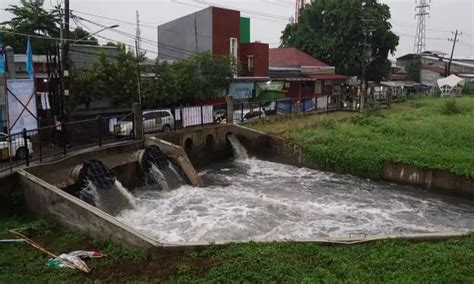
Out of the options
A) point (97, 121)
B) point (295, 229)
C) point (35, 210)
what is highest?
point (97, 121)

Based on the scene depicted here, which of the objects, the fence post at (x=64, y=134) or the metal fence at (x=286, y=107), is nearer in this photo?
the fence post at (x=64, y=134)

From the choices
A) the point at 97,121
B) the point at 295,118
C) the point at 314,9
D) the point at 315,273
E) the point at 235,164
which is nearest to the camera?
the point at 315,273

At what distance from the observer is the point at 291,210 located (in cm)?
1389

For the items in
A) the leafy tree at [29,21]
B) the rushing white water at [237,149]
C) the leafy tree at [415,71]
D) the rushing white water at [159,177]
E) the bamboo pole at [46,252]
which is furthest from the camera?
the leafy tree at [415,71]

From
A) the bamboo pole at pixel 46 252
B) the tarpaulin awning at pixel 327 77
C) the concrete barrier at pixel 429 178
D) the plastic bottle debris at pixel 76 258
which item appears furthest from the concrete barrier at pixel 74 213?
Result: the tarpaulin awning at pixel 327 77

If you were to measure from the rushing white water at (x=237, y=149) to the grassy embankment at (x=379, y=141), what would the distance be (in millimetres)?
1643

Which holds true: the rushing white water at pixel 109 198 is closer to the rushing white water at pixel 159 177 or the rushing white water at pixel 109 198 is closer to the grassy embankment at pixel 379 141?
the rushing white water at pixel 159 177

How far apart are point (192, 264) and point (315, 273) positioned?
2377 mm

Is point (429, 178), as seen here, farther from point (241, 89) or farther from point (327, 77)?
point (327, 77)

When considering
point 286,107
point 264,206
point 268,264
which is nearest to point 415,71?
point 286,107

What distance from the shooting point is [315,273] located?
7375 millimetres

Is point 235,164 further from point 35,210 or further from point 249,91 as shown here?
point 249,91

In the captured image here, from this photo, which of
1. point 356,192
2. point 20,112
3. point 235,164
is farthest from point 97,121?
point 356,192

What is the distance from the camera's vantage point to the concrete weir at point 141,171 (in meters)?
9.67
